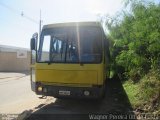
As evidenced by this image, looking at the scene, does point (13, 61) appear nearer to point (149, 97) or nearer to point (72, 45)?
point (72, 45)

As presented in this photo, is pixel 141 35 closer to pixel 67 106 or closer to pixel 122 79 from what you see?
pixel 67 106

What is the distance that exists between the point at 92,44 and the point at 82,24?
0.76 meters

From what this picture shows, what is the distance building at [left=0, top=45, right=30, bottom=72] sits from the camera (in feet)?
126

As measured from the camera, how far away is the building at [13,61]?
126 feet

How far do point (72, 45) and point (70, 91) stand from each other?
1.54 m

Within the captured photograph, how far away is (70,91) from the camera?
868cm

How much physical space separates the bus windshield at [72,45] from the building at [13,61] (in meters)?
30.2

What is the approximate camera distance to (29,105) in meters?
10.5

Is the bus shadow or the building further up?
the building

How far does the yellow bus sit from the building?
30257mm

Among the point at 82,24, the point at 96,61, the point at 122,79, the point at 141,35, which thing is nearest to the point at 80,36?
the point at 82,24

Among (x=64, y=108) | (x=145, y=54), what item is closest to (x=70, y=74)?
(x=64, y=108)

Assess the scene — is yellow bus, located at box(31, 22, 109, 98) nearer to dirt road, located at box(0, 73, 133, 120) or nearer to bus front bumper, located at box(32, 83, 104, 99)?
bus front bumper, located at box(32, 83, 104, 99)

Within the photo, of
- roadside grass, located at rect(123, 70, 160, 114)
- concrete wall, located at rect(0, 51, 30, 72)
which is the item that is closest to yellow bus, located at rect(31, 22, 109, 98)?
roadside grass, located at rect(123, 70, 160, 114)
